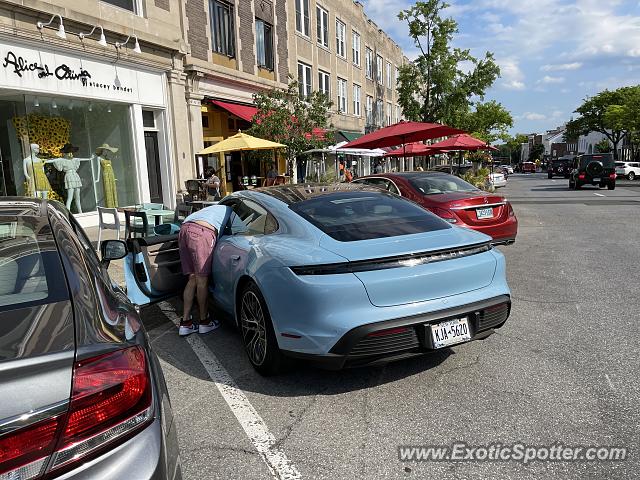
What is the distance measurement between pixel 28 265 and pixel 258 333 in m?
1.88

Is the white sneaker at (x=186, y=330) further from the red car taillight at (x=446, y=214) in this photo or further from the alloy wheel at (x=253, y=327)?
the red car taillight at (x=446, y=214)

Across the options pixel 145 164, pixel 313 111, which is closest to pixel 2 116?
pixel 145 164

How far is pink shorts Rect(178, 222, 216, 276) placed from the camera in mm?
4570

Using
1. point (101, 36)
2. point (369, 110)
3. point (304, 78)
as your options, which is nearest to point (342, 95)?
point (304, 78)

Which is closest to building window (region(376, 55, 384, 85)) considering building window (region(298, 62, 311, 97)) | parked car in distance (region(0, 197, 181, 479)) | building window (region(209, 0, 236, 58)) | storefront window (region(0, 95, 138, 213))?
building window (region(298, 62, 311, 97))

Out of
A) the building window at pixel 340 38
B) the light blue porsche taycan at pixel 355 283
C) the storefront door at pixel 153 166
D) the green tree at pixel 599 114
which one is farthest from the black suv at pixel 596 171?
the green tree at pixel 599 114

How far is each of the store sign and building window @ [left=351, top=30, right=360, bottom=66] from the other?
19.8m

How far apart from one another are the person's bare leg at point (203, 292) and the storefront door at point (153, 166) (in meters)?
10.3

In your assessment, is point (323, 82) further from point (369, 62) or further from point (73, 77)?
point (73, 77)

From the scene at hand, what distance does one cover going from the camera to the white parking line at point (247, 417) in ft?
8.59

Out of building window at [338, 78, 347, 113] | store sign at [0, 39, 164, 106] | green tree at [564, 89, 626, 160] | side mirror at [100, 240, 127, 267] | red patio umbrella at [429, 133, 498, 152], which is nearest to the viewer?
side mirror at [100, 240, 127, 267]

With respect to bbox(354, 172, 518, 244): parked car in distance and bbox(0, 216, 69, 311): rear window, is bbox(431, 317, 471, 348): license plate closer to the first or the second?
bbox(0, 216, 69, 311): rear window

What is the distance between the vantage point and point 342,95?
96.3 feet

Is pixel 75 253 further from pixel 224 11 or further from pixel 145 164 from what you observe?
pixel 224 11
